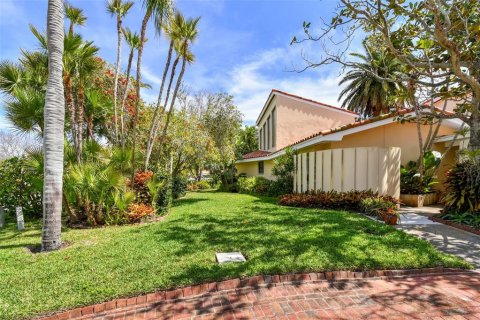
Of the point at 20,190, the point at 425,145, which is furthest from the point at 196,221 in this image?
the point at 425,145

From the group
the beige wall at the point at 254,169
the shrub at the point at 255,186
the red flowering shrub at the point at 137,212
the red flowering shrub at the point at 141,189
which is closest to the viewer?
the red flowering shrub at the point at 137,212

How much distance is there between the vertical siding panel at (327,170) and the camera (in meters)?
10.7

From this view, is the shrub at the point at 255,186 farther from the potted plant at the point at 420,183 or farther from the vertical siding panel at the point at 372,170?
the potted plant at the point at 420,183

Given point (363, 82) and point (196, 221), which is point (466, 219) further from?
point (363, 82)

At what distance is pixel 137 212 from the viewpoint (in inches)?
358

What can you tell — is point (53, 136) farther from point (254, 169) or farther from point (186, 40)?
point (254, 169)

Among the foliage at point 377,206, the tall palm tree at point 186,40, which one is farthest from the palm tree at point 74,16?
the foliage at point 377,206

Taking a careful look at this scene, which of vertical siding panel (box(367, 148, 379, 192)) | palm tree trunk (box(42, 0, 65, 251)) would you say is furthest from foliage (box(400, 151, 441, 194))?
palm tree trunk (box(42, 0, 65, 251))

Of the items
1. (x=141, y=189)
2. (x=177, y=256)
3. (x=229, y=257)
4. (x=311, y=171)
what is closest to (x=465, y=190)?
(x=311, y=171)

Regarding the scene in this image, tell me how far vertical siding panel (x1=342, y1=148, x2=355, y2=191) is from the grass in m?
2.57

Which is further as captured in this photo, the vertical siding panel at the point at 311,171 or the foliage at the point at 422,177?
the vertical siding panel at the point at 311,171

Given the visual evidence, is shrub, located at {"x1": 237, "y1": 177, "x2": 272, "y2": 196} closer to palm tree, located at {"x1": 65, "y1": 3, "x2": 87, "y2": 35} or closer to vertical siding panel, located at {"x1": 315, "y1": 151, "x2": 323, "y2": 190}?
vertical siding panel, located at {"x1": 315, "y1": 151, "x2": 323, "y2": 190}

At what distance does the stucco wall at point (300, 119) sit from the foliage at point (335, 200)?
9915 mm

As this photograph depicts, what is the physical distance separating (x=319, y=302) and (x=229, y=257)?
6.39 feet
